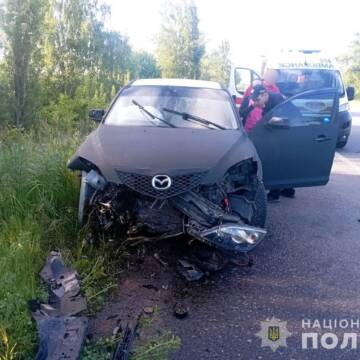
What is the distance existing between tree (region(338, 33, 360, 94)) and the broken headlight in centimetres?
5429

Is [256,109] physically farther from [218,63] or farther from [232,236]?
[218,63]

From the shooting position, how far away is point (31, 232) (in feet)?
13.3

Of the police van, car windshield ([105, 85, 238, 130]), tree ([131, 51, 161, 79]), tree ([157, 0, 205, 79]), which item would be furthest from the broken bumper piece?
tree ([157, 0, 205, 79])

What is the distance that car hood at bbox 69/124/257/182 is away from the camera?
12.1 ft

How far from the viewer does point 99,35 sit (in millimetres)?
12961

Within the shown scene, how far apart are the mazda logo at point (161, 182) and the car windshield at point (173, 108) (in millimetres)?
1278

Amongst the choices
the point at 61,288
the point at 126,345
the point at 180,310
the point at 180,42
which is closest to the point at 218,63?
the point at 180,42

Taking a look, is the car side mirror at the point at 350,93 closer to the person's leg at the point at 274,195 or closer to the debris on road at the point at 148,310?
the person's leg at the point at 274,195

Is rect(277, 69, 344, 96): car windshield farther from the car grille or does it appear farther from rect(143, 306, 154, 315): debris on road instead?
rect(143, 306, 154, 315): debris on road

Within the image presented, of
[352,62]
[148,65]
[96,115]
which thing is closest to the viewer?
[96,115]

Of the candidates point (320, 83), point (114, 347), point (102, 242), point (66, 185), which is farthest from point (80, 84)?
point (114, 347)

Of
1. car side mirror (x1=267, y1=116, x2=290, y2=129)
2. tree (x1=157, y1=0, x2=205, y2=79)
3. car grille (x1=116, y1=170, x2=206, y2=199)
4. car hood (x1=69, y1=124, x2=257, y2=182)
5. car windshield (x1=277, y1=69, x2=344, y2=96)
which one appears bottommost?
car grille (x1=116, y1=170, x2=206, y2=199)

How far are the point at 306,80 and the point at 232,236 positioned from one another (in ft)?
25.7

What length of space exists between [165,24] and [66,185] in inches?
969
